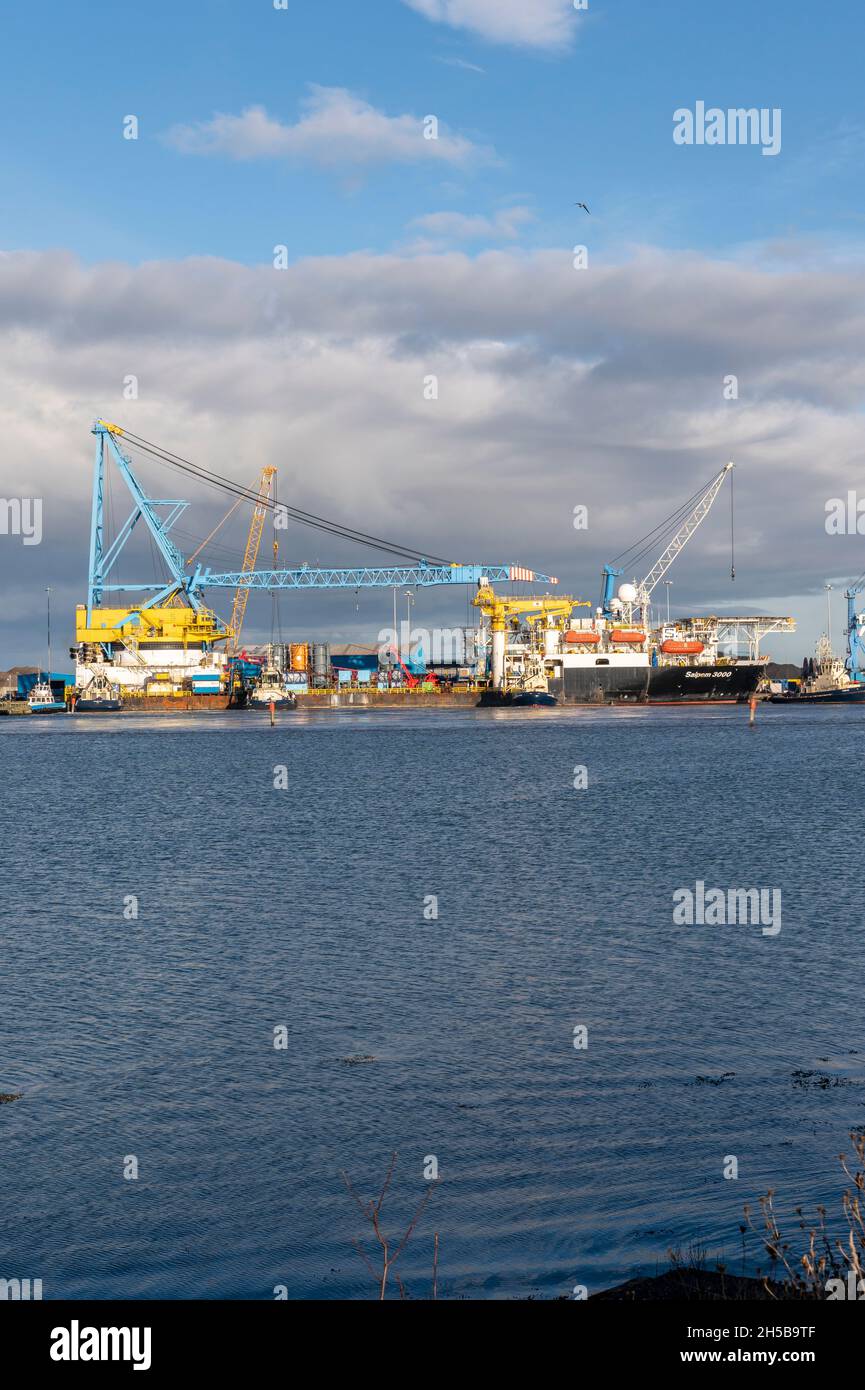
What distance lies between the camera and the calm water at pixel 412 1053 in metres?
11.6

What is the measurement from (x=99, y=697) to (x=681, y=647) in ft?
297

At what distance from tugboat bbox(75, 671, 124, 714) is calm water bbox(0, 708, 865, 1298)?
475 feet

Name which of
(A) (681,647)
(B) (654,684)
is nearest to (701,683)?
(B) (654,684)

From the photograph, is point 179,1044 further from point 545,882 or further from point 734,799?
point 734,799

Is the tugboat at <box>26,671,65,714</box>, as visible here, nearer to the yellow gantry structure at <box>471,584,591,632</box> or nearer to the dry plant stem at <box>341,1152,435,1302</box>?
the yellow gantry structure at <box>471,584,591,632</box>

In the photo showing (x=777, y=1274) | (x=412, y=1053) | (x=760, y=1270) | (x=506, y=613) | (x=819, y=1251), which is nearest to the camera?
(x=760, y=1270)

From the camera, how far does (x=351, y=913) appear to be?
28359mm

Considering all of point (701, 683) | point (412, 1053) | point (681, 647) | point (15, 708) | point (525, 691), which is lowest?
point (412, 1053)

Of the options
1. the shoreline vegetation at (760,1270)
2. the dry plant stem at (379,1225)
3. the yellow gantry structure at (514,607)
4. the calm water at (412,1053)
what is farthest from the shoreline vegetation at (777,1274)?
the yellow gantry structure at (514,607)

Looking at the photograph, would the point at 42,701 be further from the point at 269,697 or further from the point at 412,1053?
the point at 412,1053

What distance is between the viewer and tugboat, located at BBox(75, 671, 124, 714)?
183m

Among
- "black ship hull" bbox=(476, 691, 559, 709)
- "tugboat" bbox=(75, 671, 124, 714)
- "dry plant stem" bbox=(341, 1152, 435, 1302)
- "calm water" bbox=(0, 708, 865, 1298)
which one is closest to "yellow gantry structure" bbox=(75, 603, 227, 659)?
"tugboat" bbox=(75, 671, 124, 714)

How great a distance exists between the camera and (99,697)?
18625 centimetres

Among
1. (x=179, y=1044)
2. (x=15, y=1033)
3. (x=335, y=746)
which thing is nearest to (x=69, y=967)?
(x=15, y=1033)
